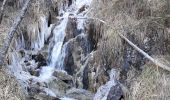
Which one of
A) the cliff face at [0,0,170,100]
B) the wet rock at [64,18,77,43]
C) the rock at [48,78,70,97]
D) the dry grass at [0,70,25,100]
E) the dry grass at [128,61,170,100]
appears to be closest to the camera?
the dry grass at [0,70,25,100]

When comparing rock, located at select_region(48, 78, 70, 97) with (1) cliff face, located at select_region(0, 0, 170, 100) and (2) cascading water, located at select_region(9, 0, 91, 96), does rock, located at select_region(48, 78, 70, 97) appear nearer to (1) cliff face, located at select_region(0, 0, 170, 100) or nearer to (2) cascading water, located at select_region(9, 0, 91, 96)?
(1) cliff face, located at select_region(0, 0, 170, 100)

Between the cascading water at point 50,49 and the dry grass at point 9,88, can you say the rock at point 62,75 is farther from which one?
the dry grass at point 9,88

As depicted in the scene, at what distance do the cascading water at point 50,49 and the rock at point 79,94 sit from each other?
0.49 metres

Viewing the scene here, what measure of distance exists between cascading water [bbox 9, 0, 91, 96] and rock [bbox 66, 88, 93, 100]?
1.60ft

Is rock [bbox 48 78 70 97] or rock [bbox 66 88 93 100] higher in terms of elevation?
rock [bbox 48 78 70 97]

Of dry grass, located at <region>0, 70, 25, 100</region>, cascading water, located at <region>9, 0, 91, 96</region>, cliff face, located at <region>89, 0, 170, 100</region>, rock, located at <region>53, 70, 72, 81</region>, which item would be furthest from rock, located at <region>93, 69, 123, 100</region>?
dry grass, located at <region>0, 70, 25, 100</region>

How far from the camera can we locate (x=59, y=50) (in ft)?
34.3

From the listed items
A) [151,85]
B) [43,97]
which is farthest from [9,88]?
[151,85]

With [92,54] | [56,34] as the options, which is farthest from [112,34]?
[56,34]

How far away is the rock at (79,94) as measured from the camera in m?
8.70

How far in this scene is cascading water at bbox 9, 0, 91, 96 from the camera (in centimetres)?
920

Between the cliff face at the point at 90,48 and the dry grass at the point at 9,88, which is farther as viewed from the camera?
the cliff face at the point at 90,48

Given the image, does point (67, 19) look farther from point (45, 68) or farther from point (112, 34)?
point (112, 34)

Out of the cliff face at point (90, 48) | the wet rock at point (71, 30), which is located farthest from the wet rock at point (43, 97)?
the wet rock at point (71, 30)
